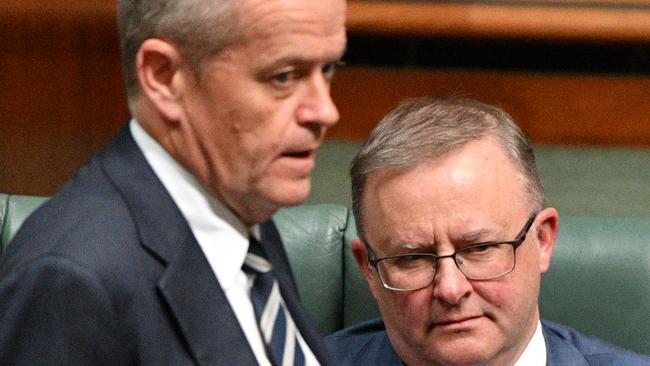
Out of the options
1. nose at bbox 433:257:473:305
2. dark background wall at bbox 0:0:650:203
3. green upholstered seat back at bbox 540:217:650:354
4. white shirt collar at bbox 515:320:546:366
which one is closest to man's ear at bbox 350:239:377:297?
nose at bbox 433:257:473:305

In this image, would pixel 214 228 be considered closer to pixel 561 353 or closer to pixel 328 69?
pixel 328 69

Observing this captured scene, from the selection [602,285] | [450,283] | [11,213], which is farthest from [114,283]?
[602,285]

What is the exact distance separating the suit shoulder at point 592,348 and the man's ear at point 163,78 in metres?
1.00

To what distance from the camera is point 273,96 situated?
3.02ft

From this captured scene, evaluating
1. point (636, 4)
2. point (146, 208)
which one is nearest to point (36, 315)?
point (146, 208)

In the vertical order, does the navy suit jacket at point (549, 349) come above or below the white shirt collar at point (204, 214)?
below

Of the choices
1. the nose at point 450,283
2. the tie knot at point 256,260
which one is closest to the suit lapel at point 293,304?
the tie knot at point 256,260

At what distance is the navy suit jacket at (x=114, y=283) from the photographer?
83cm

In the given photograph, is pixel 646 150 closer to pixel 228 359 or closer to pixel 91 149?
pixel 91 149

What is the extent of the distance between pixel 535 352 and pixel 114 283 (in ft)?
3.20

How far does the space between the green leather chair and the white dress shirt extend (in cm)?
92

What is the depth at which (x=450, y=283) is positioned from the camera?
1.55 metres

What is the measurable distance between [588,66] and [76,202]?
7.01 ft

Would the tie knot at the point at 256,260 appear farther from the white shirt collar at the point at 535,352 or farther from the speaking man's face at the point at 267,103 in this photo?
the white shirt collar at the point at 535,352
